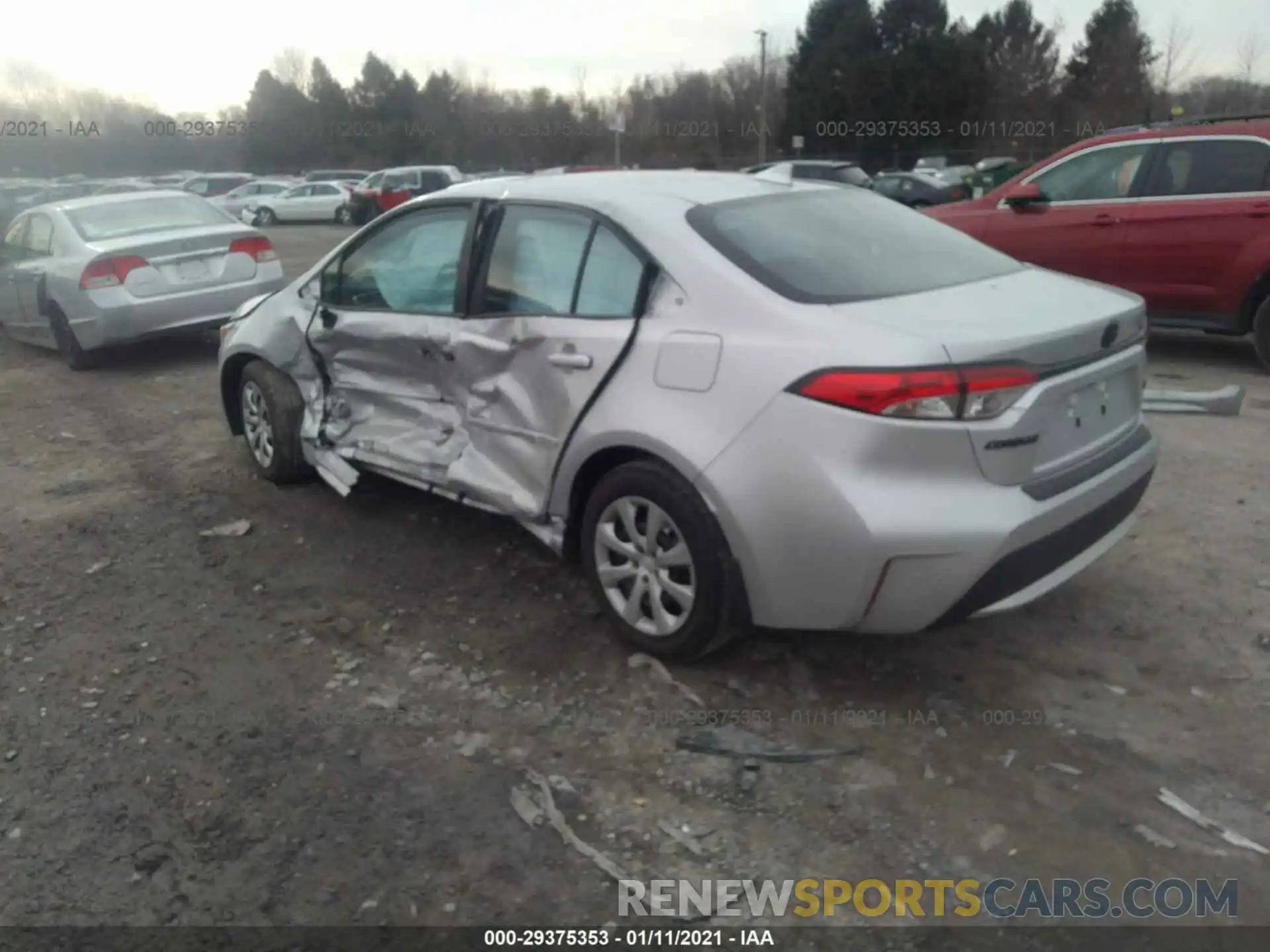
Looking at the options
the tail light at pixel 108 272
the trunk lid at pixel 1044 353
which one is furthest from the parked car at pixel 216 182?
the trunk lid at pixel 1044 353

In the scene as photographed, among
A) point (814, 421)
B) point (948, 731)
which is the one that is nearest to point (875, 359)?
point (814, 421)

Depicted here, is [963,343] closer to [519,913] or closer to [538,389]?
[538,389]

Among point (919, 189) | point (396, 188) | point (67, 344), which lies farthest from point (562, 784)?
point (396, 188)

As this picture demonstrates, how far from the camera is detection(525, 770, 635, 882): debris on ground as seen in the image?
2.76 m

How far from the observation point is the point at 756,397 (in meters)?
3.16

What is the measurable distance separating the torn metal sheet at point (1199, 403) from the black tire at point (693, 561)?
13.5ft

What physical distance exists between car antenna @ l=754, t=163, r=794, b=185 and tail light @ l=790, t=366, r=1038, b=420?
151cm

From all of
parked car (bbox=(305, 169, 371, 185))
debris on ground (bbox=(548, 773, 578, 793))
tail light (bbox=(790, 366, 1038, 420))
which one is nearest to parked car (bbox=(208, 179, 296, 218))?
parked car (bbox=(305, 169, 371, 185))

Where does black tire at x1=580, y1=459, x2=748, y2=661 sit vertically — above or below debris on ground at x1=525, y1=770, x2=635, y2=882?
above

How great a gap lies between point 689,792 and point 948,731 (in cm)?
85

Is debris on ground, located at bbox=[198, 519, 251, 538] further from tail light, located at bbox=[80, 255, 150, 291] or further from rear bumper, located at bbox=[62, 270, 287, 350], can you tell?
tail light, located at bbox=[80, 255, 150, 291]

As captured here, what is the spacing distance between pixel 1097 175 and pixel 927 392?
20.5ft

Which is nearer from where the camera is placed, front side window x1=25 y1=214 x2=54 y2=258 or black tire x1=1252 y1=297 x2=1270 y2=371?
black tire x1=1252 y1=297 x2=1270 y2=371

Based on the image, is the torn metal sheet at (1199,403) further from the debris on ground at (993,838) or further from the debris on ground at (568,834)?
the debris on ground at (568,834)
